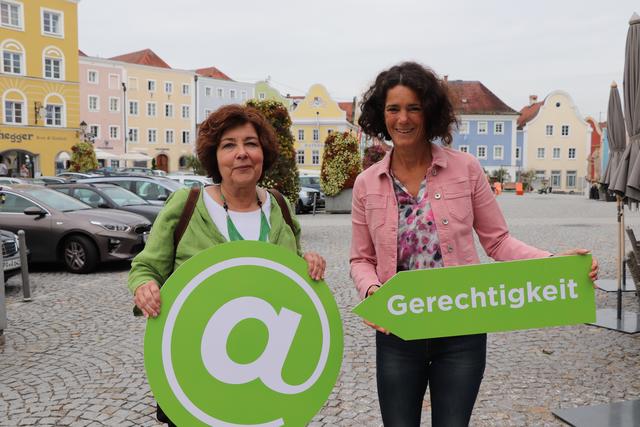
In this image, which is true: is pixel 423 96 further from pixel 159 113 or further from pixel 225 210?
pixel 159 113

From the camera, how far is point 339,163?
2366 centimetres

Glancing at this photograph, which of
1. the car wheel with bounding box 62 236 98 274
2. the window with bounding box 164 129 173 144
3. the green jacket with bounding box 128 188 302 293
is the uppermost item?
the window with bounding box 164 129 173 144

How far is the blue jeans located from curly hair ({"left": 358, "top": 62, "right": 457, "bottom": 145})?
32.6 inches

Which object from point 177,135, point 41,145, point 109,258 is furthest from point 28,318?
point 177,135

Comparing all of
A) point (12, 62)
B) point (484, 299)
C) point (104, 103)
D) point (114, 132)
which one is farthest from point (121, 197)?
point (104, 103)

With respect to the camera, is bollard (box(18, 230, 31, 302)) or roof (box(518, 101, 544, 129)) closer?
bollard (box(18, 230, 31, 302))

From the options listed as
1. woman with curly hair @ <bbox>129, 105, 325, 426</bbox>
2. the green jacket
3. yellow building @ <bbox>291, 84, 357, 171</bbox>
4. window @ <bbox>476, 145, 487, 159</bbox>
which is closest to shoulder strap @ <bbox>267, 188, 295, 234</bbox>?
woman with curly hair @ <bbox>129, 105, 325, 426</bbox>

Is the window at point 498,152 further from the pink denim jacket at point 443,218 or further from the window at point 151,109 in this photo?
the pink denim jacket at point 443,218

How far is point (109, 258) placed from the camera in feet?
34.5

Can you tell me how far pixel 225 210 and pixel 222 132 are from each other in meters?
0.32

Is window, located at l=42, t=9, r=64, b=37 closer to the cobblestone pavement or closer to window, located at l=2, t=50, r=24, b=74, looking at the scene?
window, located at l=2, t=50, r=24, b=74

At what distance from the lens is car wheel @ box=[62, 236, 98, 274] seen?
10484 mm

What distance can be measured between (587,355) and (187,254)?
15.2 ft

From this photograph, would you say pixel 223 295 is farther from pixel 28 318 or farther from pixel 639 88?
pixel 28 318
